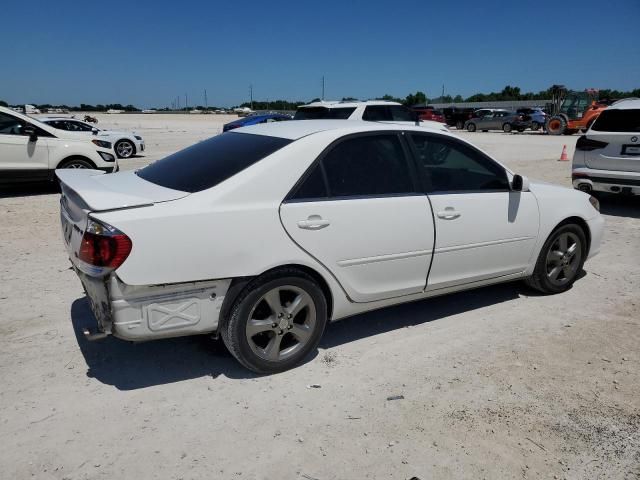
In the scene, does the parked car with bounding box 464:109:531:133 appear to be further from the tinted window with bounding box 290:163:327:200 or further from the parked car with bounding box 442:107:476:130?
the tinted window with bounding box 290:163:327:200

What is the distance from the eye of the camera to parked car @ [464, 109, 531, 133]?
3422 cm

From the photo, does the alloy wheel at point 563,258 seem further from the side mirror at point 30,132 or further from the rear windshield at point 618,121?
the side mirror at point 30,132

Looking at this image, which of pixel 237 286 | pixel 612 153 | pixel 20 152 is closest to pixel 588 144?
pixel 612 153

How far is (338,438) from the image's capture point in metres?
2.86

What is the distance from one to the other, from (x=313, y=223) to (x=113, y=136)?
48.6 ft

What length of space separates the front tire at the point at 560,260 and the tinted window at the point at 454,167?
88cm

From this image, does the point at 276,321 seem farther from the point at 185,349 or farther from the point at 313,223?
the point at 185,349

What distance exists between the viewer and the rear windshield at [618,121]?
321 inches

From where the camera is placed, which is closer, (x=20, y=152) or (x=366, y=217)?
(x=366, y=217)

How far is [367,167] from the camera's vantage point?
12.4ft

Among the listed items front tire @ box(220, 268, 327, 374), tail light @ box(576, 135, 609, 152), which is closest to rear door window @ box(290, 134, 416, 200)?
front tire @ box(220, 268, 327, 374)

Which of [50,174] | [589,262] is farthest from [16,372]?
[50,174]

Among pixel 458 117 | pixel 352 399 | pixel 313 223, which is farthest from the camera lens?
pixel 458 117

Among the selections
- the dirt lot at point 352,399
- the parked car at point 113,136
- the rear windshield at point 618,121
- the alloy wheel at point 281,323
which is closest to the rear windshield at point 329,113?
the rear windshield at point 618,121
